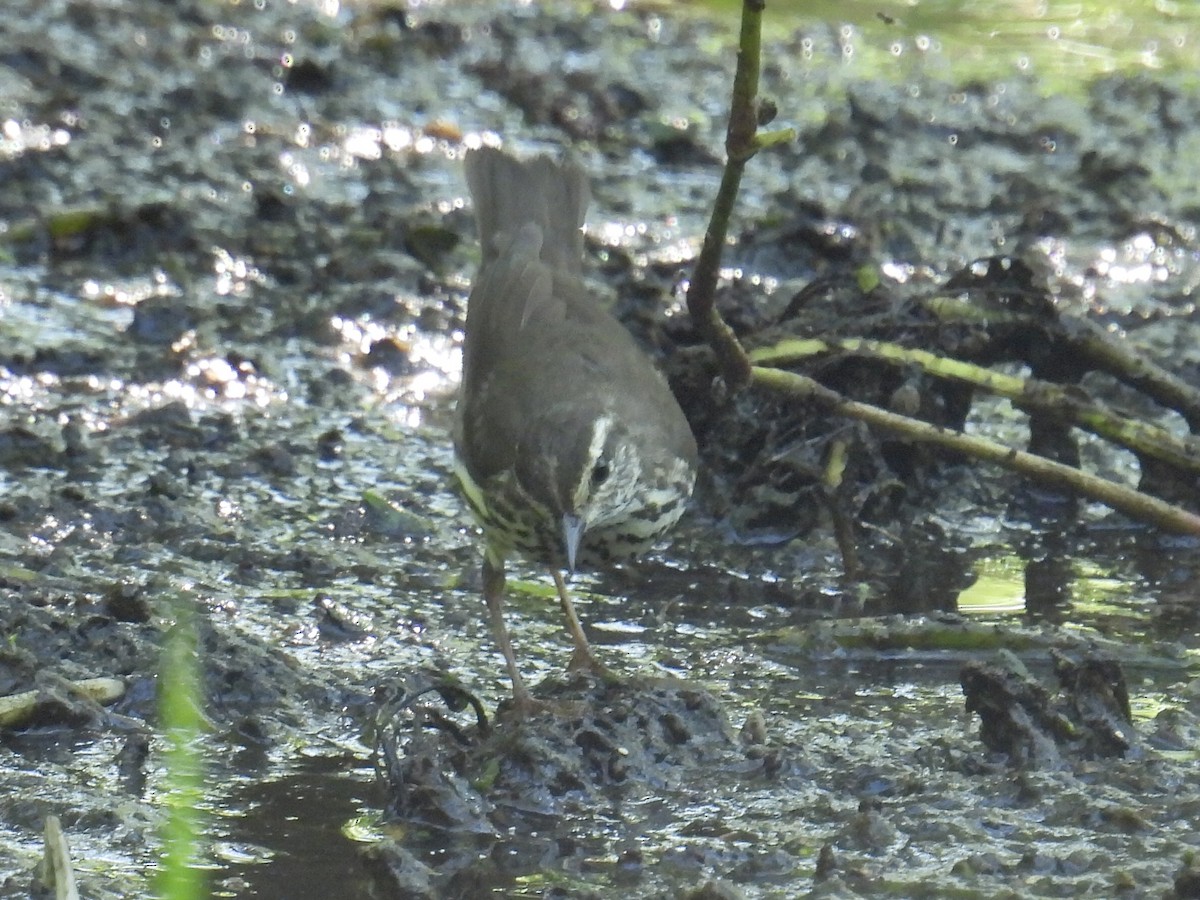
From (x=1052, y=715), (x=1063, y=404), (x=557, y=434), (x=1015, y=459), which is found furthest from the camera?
(x=1063, y=404)

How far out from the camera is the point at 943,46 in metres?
13.0

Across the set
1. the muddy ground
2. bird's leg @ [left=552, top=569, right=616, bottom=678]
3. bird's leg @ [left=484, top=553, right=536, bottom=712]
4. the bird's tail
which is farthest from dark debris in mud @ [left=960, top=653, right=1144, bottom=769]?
the bird's tail

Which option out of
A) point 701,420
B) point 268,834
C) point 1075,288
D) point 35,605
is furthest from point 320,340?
point 268,834

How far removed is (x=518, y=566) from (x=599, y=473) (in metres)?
1.00

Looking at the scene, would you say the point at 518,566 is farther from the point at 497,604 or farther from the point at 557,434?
the point at 557,434

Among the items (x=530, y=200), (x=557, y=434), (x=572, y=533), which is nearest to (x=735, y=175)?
(x=557, y=434)

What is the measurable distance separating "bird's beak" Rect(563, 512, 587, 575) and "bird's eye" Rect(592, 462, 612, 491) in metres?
0.11

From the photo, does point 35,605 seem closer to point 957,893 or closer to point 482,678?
point 482,678

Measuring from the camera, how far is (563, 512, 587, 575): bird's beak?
511 centimetres

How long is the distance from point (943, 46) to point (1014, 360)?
6812 mm

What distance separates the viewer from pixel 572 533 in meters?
5.14

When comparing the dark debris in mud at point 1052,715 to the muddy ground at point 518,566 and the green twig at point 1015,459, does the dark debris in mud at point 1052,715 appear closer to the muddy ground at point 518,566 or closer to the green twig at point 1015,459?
the muddy ground at point 518,566

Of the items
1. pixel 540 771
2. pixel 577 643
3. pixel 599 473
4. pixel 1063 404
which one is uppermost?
pixel 1063 404

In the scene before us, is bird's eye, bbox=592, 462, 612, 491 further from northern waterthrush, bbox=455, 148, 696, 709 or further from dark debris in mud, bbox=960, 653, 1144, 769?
dark debris in mud, bbox=960, 653, 1144, 769
